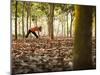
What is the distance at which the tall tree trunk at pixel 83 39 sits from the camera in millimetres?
2947

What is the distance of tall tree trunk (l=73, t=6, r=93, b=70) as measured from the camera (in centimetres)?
295

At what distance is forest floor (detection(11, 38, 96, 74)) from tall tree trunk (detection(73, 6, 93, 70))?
0.09 m

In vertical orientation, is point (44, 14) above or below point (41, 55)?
above

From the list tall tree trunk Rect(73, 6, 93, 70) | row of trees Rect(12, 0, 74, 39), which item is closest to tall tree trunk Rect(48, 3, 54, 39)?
row of trees Rect(12, 0, 74, 39)

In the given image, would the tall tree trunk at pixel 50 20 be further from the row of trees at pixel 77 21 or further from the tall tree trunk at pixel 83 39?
the tall tree trunk at pixel 83 39

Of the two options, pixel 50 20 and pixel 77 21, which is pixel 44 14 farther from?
pixel 77 21

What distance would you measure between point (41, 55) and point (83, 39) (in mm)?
614

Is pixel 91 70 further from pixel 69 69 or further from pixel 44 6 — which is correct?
pixel 44 6

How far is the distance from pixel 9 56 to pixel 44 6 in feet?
2.50

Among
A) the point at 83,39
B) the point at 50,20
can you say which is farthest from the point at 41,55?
the point at 83,39

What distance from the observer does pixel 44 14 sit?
2822 millimetres

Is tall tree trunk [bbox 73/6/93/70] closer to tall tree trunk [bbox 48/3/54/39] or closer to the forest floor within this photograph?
the forest floor

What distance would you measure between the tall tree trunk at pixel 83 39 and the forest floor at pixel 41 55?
0.29 feet

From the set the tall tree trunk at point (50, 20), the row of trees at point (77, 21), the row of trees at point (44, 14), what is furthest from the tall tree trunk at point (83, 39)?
the tall tree trunk at point (50, 20)
